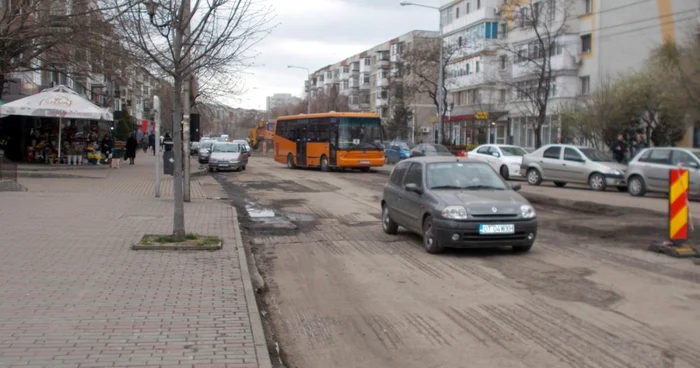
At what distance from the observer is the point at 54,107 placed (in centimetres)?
2716

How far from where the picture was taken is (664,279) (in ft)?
28.9

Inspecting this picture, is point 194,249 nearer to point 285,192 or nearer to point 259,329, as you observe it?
point 259,329

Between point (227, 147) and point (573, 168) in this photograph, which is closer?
point (573, 168)

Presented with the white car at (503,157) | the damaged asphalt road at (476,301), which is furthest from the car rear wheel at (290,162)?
the damaged asphalt road at (476,301)

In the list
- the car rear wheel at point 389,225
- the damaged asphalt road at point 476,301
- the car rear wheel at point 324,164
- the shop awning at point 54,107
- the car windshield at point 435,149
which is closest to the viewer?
the damaged asphalt road at point 476,301

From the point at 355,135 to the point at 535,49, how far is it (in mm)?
17949

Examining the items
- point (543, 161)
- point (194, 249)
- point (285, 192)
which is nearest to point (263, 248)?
point (194, 249)

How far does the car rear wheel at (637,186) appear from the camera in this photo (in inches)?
842

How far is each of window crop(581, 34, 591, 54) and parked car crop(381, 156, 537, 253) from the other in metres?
38.0

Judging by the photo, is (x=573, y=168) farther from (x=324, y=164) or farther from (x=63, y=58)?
(x=63, y=58)

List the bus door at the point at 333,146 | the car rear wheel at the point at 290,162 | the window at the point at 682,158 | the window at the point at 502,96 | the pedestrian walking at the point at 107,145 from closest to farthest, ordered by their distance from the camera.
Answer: the window at the point at 682,158, the pedestrian walking at the point at 107,145, the bus door at the point at 333,146, the car rear wheel at the point at 290,162, the window at the point at 502,96

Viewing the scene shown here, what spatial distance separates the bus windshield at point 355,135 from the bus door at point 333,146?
24cm

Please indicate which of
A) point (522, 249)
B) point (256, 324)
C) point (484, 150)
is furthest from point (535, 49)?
point (256, 324)

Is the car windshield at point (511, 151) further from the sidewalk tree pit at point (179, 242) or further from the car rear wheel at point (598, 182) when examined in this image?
the sidewalk tree pit at point (179, 242)
